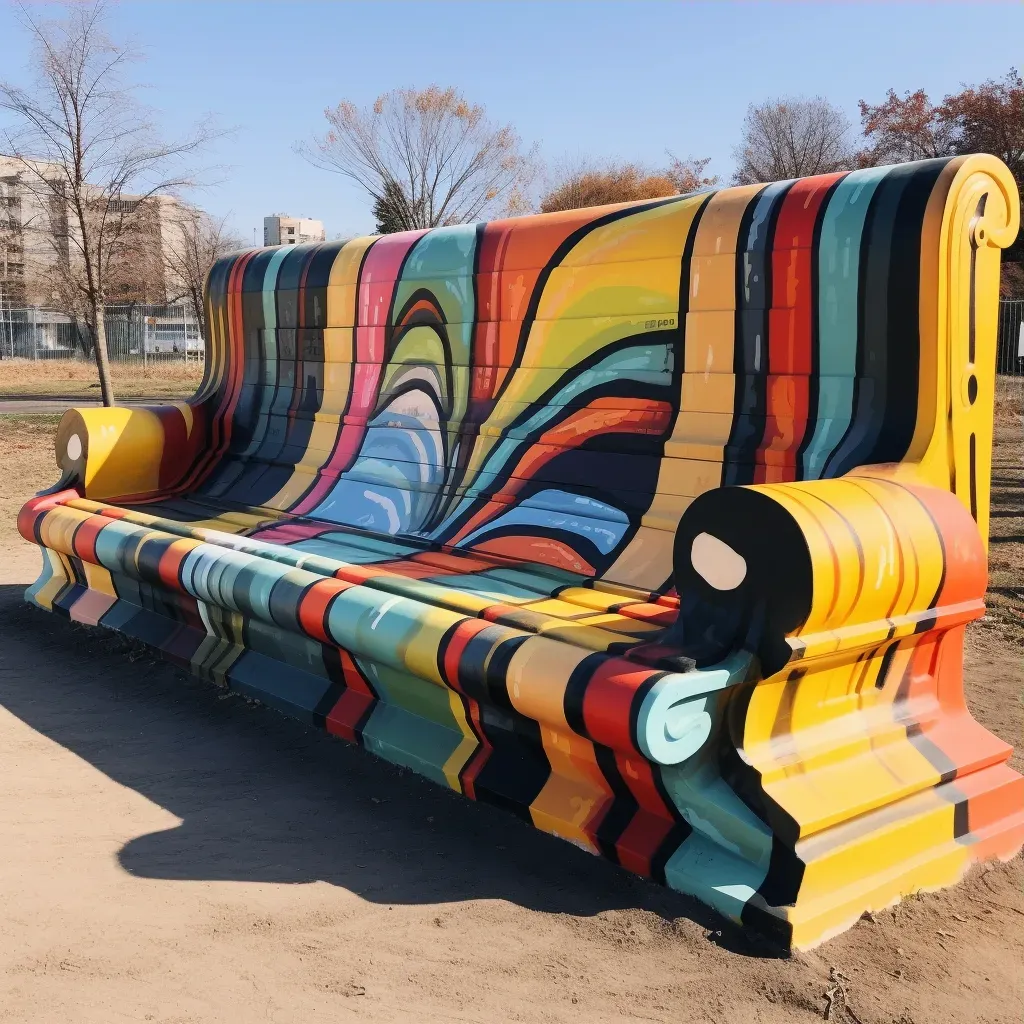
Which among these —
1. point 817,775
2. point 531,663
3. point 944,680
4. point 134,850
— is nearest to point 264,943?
point 134,850

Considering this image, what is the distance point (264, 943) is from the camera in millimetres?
2125

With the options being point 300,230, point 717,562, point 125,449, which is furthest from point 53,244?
point 300,230

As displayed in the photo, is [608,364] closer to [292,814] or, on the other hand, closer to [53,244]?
[292,814]

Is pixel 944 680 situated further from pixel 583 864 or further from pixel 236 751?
pixel 236 751

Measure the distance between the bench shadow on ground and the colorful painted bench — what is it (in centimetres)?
8

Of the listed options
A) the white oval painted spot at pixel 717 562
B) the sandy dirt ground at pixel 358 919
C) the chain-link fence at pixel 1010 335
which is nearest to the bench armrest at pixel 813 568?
the white oval painted spot at pixel 717 562

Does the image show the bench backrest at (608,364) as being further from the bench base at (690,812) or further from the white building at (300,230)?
the white building at (300,230)

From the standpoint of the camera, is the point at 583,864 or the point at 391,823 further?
the point at 391,823

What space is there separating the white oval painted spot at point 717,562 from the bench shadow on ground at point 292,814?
66cm

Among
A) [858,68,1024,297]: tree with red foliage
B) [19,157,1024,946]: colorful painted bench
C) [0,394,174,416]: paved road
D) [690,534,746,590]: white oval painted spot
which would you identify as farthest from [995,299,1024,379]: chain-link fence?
[690,534,746,590]: white oval painted spot

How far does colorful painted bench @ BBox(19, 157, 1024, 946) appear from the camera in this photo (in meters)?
2.11

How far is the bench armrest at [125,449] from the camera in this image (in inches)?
181

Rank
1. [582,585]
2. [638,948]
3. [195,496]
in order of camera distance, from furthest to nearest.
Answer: [195,496]
[582,585]
[638,948]

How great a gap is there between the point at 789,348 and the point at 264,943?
1.79m
